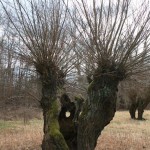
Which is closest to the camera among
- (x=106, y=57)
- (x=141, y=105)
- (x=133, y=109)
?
(x=106, y=57)

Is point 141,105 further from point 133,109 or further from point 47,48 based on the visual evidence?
point 47,48

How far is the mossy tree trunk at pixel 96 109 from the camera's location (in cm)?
1239

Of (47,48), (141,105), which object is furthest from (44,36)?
(141,105)

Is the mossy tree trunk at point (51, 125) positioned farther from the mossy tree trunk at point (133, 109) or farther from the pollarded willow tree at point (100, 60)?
the mossy tree trunk at point (133, 109)

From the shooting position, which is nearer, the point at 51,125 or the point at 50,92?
the point at 51,125

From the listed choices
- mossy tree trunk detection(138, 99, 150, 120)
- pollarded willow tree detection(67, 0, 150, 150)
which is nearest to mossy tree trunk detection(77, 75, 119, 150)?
pollarded willow tree detection(67, 0, 150, 150)

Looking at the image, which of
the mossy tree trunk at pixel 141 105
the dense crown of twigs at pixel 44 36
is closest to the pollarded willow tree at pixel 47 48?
the dense crown of twigs at pixel 44 36

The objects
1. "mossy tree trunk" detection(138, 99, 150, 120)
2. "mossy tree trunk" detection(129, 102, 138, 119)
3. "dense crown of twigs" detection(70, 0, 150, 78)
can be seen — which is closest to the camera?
"dense crown of twigs" detection(70, 0, 150, 78)

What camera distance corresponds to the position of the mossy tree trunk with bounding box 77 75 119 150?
12.4 m

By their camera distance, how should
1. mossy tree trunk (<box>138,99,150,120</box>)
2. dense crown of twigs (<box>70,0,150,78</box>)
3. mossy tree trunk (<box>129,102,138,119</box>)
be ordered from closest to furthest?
dense crown of twigs (<box>70,0,150,78</box>) → mossy tree trunk (<box>138,99,150,120</box>) → mossy tree trunk (<box>129,102,138,119</box>)

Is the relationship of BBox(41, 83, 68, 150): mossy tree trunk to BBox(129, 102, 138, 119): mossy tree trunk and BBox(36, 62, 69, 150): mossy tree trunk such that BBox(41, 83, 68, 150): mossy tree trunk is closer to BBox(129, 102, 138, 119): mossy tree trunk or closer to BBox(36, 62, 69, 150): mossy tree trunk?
BBox(36, 62, 69, 150): mossy tree trunk

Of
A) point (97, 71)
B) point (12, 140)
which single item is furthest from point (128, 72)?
point (12, 140)

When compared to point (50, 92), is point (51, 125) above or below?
below

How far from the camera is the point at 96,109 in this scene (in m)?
12.4
